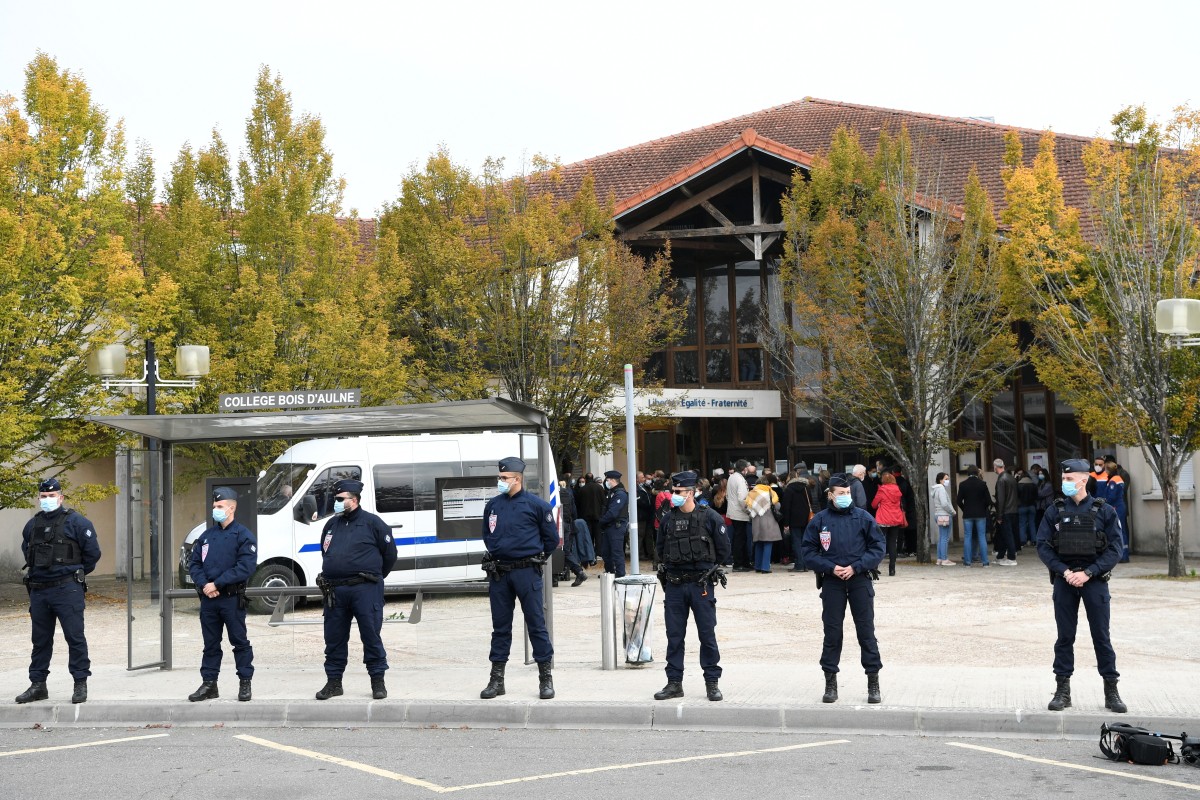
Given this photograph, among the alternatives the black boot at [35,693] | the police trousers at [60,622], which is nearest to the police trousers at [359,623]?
the police trousers at [60,622]

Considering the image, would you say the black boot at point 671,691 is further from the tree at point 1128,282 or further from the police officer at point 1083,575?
the tree at point 1128,282

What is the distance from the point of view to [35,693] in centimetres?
1045

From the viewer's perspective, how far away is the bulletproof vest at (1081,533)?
9.23m

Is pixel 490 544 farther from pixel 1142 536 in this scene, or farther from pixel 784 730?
pixel 1142 536

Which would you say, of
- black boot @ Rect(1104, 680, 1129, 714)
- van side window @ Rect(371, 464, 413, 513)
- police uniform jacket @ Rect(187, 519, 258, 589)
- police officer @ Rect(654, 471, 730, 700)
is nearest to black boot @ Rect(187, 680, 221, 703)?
police uniform jacket @ Rect(187, 519, 258, 589)

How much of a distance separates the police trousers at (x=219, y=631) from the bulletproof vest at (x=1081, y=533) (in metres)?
6.23

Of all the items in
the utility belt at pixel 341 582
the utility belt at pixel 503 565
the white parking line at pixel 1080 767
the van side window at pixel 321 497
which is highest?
the van side window at pixel 321 497

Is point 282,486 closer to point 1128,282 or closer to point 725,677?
point 725,677

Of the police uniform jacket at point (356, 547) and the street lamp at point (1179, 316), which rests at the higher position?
the street lamp at point (1179, 316)

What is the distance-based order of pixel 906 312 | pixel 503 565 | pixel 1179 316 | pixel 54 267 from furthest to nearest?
1. pixel 906 312
2. pixel 54 267
3. pixel 1179 316
4. pixel 503 565

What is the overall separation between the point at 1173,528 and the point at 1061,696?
11.2m

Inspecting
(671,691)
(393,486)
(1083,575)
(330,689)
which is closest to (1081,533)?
(1083,575)

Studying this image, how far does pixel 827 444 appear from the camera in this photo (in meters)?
29.2

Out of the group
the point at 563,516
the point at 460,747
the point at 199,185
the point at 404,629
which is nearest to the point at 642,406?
the point at 563,516
